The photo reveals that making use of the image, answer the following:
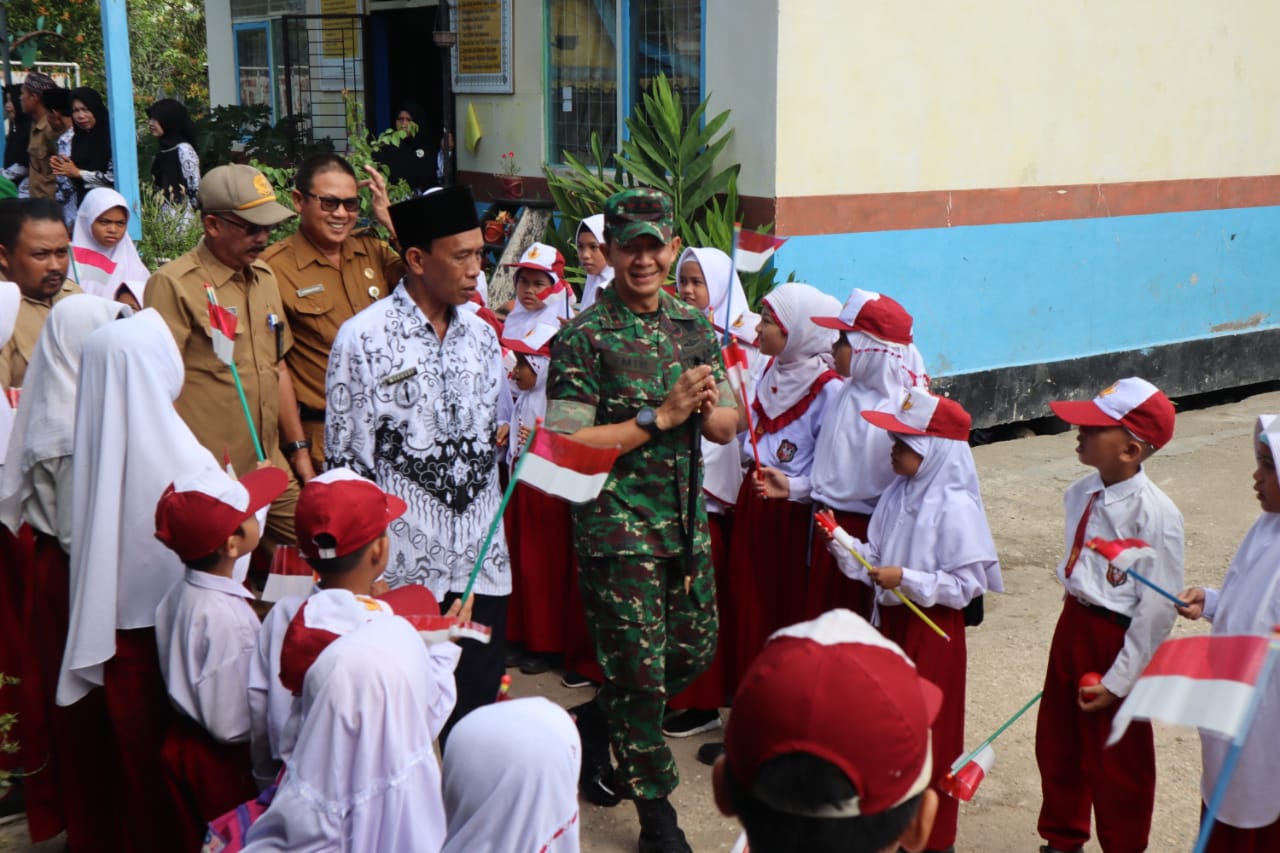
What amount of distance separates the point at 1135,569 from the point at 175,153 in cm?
864

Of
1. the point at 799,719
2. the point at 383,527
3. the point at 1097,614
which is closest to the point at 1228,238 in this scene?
the point at 1097,614

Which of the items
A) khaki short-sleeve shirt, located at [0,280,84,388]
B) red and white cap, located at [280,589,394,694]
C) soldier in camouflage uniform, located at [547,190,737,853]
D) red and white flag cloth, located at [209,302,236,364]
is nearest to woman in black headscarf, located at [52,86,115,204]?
khaki short-sleeve shirt, located at [0,280,84,388]

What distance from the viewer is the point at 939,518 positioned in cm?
399

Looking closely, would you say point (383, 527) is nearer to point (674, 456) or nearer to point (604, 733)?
point (674, 456)

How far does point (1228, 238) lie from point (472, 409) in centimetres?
920

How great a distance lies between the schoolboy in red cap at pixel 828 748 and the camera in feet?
4.95

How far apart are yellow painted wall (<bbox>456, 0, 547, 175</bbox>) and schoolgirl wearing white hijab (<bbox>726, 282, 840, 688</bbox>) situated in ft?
16.1

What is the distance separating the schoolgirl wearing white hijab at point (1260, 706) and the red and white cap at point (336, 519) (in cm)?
207

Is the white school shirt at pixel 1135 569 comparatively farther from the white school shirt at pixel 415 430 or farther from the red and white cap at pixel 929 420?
the white school shirt at pixel 415 430

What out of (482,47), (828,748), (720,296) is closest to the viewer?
(828,748)

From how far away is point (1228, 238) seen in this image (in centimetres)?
1100

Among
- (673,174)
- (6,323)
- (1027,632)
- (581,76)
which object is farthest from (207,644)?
(581,76)

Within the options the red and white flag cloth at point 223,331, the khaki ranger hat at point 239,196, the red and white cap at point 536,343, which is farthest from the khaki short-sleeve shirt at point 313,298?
the red and white cap at point 536,343

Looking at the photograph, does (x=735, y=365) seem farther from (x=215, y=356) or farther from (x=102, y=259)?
(x=102, y=259)
